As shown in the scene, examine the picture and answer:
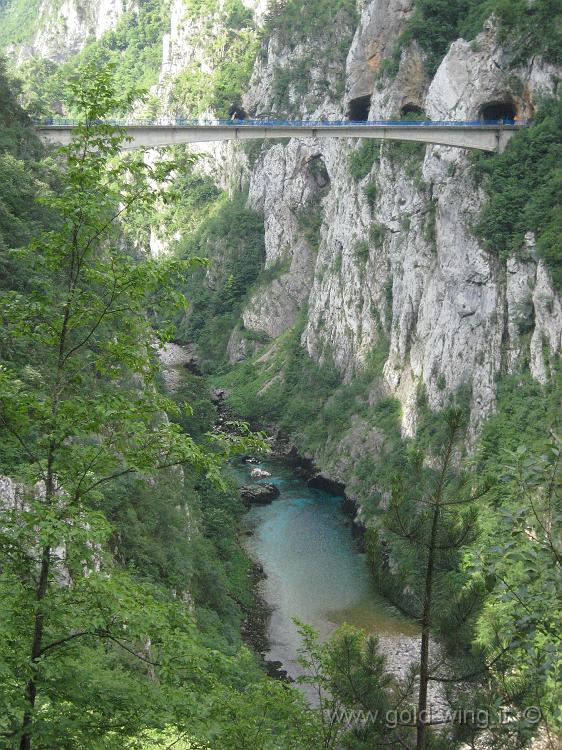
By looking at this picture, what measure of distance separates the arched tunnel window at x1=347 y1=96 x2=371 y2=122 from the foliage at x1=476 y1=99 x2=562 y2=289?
18.6 metres

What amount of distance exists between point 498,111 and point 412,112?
770 centimetres

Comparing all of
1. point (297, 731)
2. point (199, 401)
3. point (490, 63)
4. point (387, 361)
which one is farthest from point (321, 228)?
point (297, 731)

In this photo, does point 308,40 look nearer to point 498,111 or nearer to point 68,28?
point 498,111

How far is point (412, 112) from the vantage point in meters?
50.1

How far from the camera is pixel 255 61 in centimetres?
8219

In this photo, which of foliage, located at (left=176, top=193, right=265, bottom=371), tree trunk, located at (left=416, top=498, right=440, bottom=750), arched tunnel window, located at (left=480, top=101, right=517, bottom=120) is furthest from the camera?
foliage, located at (left=176, top=193, right=265, bottom=371)

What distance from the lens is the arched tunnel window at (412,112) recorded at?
48469mm

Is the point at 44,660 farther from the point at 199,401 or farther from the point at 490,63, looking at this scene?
the point at 490,63

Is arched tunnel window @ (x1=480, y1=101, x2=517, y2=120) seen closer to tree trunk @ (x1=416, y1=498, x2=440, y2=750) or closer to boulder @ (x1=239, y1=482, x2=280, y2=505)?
boulder @ (x1=239, y1=482, x2=280, y2=505)

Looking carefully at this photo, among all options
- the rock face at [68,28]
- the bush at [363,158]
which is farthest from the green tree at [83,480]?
the rock face at [68,28]

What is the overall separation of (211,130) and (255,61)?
42.9 m

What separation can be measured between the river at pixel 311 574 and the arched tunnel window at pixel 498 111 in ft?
72.9

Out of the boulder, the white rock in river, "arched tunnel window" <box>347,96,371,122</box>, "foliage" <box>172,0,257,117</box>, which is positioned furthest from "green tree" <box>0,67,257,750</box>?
"foliage" <box>172,0,257,117</box>

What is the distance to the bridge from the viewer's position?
4094cm
